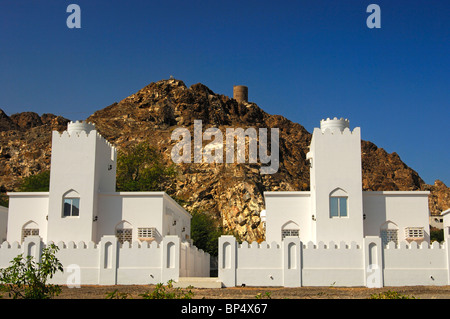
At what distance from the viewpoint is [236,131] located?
7169 cm

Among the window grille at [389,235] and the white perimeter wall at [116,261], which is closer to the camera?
the white perimeter wall at [116,261]

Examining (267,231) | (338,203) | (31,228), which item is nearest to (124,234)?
(31,228)

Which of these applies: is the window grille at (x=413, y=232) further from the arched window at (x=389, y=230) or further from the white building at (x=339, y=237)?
the arched window at (x=389, y=230)

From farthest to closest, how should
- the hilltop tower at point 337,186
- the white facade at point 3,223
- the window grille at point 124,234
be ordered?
the white facade at point 3,223
the window grille at point 124,234
the hilltop tower at point 337,186

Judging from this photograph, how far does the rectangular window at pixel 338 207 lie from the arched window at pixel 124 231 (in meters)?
9.13

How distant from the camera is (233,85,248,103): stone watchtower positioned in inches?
3725

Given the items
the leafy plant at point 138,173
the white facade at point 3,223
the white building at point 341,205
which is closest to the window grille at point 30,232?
the white facade at point 3,223

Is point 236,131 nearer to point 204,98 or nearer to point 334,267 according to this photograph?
point 204,98

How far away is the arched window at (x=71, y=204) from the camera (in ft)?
82.4

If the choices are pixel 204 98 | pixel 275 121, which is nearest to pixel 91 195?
pixel 204 98

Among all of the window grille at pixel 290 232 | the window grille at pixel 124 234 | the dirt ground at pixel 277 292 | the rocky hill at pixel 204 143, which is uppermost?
the rocky hill at pixel 204 143

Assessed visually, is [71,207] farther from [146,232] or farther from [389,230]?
[389,230]

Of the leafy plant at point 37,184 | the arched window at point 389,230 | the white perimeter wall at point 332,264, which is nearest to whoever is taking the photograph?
the white perimeter wall at point 332,264

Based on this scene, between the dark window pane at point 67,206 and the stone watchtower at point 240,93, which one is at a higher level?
the stone watchtower at point 240,93
